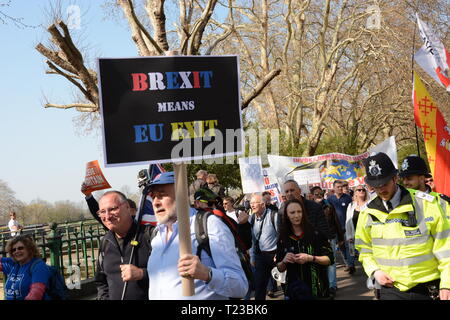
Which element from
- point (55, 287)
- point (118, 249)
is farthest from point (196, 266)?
point (55, 287)

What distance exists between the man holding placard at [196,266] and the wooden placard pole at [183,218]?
2.0 inches

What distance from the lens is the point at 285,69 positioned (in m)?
Result: 25.7

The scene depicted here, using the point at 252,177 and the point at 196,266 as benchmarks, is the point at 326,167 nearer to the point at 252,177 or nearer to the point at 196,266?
the point at 252,177

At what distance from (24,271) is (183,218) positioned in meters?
2.92

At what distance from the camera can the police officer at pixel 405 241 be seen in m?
4.29

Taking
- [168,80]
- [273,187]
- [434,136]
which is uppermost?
[168,80]

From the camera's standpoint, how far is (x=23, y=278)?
5.65 metres

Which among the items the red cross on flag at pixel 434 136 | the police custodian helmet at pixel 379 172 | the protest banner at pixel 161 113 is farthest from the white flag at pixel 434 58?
Result: the protest banner at pixel 161 113

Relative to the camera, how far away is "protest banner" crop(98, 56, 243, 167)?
11.3 ft

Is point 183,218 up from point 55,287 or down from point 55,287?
up
